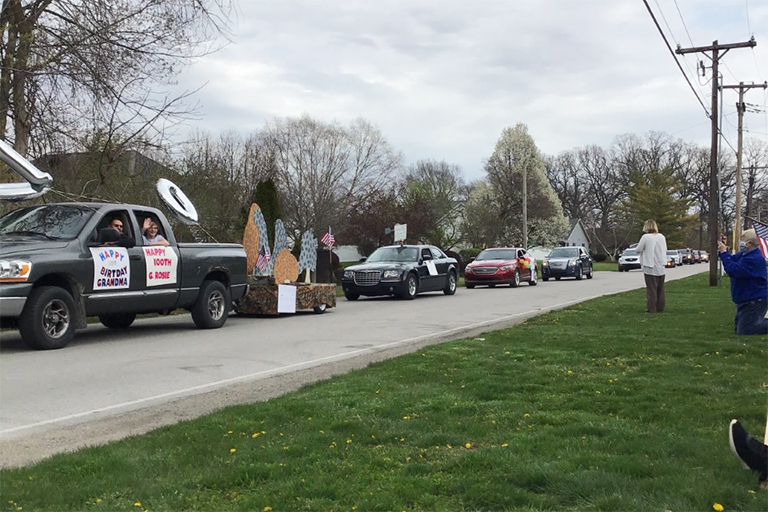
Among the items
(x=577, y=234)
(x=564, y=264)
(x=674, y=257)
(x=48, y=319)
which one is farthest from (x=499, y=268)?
(x=577, y=234)

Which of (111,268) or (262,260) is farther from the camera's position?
(262,260)

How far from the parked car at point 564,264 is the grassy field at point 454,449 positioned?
2860 centimetres

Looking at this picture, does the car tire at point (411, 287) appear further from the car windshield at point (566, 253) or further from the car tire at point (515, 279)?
the car windshield at point (566, 253)

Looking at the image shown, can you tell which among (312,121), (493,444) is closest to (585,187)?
(312,121)

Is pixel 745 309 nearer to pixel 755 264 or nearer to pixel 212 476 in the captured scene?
pixel 755 264

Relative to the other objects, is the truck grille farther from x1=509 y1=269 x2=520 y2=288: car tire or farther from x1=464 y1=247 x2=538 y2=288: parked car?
x1=509 y1=269 x2=520 y2=288: car tire

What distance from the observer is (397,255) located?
2314 cm

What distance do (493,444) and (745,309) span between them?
23.5 feet

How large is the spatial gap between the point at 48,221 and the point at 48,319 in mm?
1647

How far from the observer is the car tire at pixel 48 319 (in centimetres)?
1009

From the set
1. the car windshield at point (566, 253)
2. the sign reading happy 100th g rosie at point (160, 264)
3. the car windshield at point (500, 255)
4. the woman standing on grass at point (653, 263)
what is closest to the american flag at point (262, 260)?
the sign reading happy 100th g rosie at point (160, 264)

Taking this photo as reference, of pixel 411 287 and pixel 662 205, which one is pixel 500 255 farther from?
pixel 662 205

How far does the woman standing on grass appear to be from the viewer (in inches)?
597

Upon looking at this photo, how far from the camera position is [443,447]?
5.09 metres
